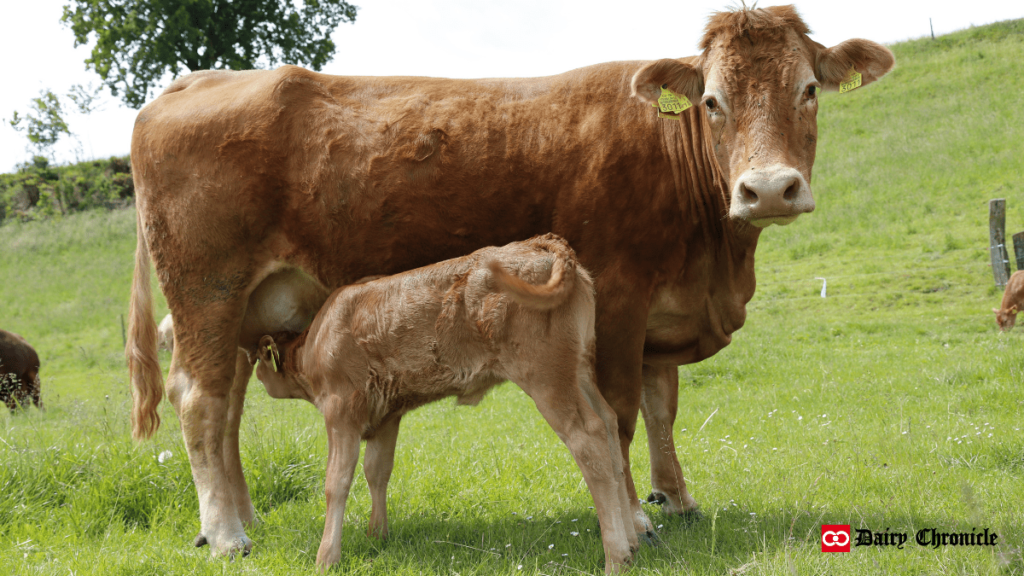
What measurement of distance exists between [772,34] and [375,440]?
3054 mm

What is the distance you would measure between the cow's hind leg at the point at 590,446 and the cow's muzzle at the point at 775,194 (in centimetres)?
113

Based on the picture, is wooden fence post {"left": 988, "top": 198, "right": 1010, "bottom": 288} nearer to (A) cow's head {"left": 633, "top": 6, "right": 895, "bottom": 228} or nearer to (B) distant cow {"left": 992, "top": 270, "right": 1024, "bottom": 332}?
(B) distant cow {"left": 992, "top": 270, "right": 1024, "bottom": 332}

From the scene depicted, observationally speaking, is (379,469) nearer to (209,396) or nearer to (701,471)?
(209,396)

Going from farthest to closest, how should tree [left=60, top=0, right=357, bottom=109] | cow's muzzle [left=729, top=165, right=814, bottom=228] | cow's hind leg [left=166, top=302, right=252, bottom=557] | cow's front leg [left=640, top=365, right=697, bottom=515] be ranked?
1. tree [left=60, top=0, right=357, bottom=109]
2. cow's front leg [left=640, top=365, right=697, bottom=515]
3. cow's hind leg [left=166, top=302, right=252, bottom=557]
4. cow's muzzle [left=729, top=165, right=814, bottom=228]

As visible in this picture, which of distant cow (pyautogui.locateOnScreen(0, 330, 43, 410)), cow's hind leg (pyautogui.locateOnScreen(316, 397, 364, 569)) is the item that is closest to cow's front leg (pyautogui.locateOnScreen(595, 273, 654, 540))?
cow's hind leg (pyautogui.locateOnScreen(316, 397, 364, 569))

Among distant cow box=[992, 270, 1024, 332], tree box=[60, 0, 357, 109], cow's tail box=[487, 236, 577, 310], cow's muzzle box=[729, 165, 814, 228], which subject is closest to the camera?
cow's tail box=[487, 236, 577, 310]

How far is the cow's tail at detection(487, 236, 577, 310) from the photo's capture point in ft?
10.6

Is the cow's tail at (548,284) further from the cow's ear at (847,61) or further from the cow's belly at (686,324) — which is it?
the cow's ear at (847,61)

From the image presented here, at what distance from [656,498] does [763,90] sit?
2.65 meters

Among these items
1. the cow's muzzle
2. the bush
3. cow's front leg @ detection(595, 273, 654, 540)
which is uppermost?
the bush

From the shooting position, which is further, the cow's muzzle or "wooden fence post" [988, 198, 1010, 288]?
"wooden fence post" [988, 198, 1010, 288]

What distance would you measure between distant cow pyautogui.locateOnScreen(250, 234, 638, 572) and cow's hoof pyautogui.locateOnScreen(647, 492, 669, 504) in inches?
50.2

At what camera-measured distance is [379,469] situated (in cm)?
435

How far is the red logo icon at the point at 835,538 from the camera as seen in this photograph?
3549 millimetres
